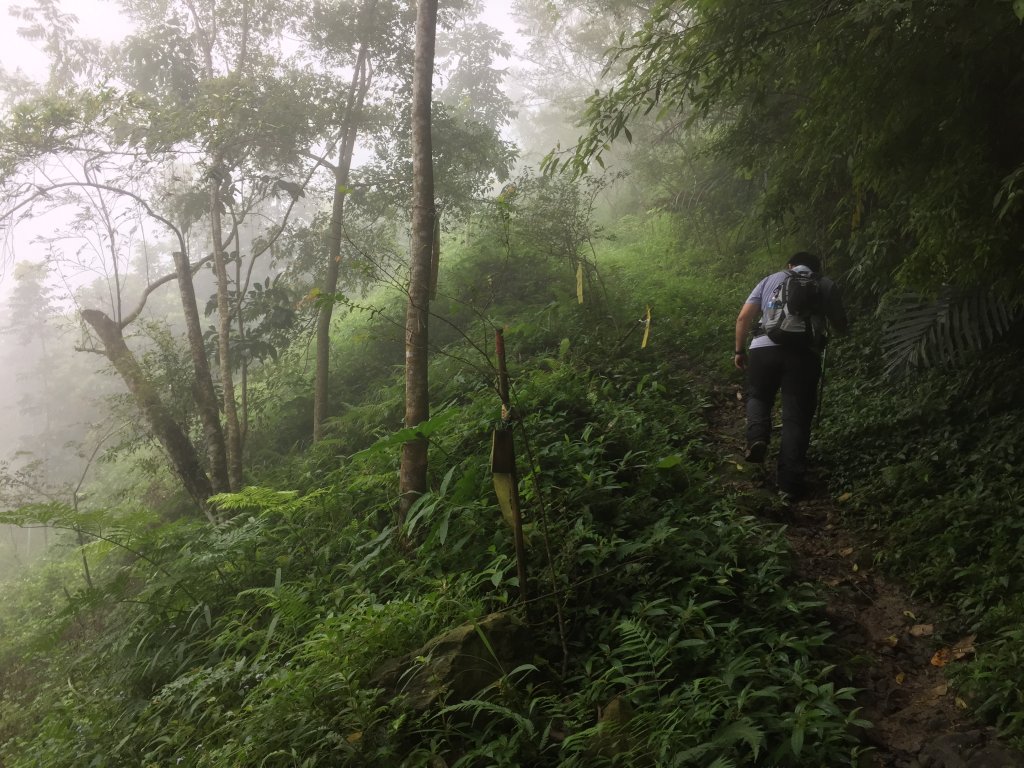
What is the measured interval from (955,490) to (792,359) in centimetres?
146

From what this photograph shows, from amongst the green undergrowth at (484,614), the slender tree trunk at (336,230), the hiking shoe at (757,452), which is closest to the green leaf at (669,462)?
the green undergrowth at (484,614)

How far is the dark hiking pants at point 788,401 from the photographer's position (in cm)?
496

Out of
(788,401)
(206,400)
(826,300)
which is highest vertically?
(826,300)

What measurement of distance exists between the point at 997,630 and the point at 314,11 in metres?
12.8

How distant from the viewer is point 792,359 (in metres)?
5.07

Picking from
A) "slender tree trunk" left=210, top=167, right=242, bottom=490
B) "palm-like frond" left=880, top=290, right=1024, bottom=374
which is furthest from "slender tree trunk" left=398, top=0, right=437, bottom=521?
"slender tree trunk" left=210, top=167, right=242, bottom=490

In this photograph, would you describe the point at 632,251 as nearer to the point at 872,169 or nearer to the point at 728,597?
the point at 872,169

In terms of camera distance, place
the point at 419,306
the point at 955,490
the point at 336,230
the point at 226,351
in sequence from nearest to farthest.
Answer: the point at 955,490, the point at 419,306, the point at 226,351, the point at 336,230

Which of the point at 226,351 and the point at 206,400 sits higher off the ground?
the point at 226,351

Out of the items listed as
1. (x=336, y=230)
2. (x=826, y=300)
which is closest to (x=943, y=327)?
(x=826, y=300)

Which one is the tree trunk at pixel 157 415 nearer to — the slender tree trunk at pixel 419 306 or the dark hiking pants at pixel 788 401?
the slender tree trunk at pixel 419 306

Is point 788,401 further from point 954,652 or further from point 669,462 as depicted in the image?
point 954,652

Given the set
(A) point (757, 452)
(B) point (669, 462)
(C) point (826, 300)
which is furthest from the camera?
(A) point (757, 452)

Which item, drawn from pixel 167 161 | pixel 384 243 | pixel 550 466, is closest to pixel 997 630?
pixel 550 466
